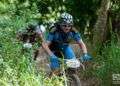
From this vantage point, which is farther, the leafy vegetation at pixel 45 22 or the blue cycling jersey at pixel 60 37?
the blue cycling jersey at pixel 60 37

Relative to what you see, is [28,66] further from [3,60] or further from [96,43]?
[96,43]

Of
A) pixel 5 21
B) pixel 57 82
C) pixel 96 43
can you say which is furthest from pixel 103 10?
pixel 57 82

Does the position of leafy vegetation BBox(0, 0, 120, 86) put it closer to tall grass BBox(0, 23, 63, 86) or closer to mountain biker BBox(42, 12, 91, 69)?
tall grass BBox(0, 23, 63, 86)

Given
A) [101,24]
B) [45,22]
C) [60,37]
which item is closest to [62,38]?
[60,37]

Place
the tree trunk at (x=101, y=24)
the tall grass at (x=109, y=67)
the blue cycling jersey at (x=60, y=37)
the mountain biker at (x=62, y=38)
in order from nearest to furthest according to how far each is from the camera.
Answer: the mountain biker at (x=62, y=38) → the blue cycling jersey at (x=60, y=37) → the tall grass at (x=109, y=67) → the tree trunk at (x=101, y=24)

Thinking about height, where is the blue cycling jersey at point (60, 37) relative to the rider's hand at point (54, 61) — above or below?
above

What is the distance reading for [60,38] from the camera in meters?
9.40

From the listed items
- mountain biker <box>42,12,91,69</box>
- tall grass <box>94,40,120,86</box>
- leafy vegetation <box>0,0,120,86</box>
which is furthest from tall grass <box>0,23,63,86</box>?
tall grass <box>94,40,120,86</box>

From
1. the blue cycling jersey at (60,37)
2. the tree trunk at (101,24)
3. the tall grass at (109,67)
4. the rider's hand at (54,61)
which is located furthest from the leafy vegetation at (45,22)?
the blue cycling jersey at (60,37)

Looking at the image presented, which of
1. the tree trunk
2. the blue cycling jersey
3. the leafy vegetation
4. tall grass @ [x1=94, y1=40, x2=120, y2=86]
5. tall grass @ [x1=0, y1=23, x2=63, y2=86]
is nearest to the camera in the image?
tall grass @ [x1=0, y1=23, x2=63, y2=86]

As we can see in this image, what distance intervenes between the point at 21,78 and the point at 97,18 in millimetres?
6847

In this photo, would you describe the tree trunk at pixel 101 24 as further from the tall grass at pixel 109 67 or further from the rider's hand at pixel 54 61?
the rider's hand at pixel 54 61

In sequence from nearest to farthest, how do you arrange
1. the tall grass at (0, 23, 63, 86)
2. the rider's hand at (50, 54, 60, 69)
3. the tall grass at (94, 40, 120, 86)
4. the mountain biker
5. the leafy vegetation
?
the tall grass at (0, 23, 63, 86) → the leafy vegetation → the rider's hand at (50, 54, 60, 69) → the mountain biker → the tall grass at (94, 40, 120, 86)

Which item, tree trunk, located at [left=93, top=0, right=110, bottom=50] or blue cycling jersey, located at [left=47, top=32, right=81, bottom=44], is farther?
tree trunk, located at [left=93, top=0, right=110, bottom=50]
